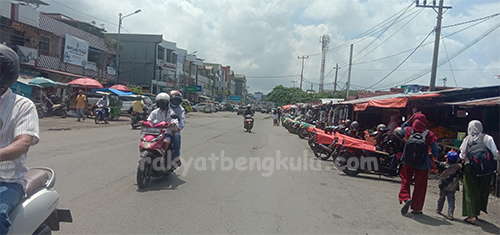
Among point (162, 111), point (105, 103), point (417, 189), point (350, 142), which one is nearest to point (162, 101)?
point (162, 111)

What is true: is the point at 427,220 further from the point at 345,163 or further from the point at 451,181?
the point at 345,163

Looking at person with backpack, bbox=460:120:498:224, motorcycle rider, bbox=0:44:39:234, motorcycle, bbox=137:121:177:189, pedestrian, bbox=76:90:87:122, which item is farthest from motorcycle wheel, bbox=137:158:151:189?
pedestrian, bbox=76:90:87:122

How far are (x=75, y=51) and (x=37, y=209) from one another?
29.8 metres

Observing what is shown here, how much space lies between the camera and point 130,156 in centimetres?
894

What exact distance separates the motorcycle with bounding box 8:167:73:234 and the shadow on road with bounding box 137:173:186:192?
278 cm

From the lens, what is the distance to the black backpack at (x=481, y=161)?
5.00m

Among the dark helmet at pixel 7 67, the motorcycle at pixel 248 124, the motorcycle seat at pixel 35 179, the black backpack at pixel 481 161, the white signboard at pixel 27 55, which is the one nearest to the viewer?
the dark helmet at pixel 7 67

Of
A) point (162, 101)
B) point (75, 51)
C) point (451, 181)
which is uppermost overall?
point (75, 51)

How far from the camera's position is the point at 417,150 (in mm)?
5273

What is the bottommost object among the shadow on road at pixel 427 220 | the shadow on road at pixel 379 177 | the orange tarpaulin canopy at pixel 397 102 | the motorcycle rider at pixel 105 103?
the shadow on road at pixel 427 220

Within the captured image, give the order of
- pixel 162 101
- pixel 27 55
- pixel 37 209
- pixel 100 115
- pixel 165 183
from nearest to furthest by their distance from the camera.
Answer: pixel 37 209 → pixel 165 183 → pixel 162 101 → pixel 100 115 → pixel 27 55

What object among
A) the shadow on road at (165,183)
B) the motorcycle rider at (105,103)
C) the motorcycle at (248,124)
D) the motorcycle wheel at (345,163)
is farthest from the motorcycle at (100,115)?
the motorcycle wheel at (345,163)

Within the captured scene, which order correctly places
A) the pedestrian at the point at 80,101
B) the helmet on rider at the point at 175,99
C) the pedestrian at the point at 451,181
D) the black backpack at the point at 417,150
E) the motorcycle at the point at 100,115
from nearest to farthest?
the black backpack at the point at 417,150
the pedestrian at the point at 451,181
the helmet on rider at the point at 175,99
the pedestrian at the point at 80,101
the motorcycle at the point at 100,115

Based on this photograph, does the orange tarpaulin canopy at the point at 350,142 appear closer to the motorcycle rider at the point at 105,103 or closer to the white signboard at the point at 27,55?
the motorcycle rider at the point at 105,103
